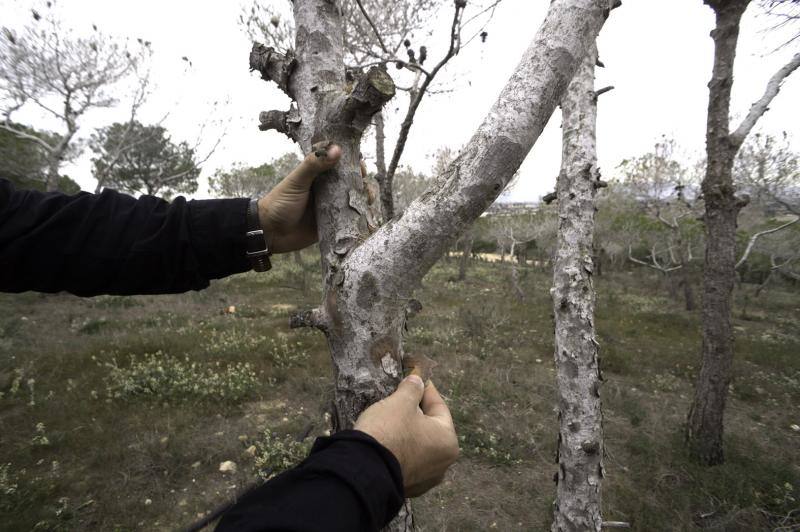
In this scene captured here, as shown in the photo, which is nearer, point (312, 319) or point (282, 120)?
point (312, 319)

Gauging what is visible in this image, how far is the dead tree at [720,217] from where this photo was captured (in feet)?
12.8

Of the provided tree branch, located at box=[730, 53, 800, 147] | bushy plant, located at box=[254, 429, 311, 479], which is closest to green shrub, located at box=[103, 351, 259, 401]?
bushy plant, located at box=[254, 429, 311, 479]

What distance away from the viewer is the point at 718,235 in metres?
4.19

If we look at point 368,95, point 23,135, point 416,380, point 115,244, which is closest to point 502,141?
point 368,95

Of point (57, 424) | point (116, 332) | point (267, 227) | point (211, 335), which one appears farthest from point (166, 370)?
point (267, 227)

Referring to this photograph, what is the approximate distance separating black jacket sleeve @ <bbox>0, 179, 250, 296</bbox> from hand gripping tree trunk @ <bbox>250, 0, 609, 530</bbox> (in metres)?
0.47

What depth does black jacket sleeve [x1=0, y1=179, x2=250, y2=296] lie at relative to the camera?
4.49 ft

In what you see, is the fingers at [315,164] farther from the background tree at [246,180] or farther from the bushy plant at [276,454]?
the background tree at [246,180]

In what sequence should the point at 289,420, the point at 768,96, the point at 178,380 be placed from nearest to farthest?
1. the point at 768,96
2. the point at 289,420
3. the point at 178,380

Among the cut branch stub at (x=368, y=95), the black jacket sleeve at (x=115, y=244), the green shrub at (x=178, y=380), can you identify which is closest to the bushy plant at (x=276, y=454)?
the green shrub at (x=178, y=380)

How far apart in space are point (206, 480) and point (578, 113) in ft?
16.9

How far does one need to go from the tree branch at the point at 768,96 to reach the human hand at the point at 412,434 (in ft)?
16.6

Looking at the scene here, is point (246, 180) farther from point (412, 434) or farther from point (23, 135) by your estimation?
point (412, 434)

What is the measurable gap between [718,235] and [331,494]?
5349 mm
